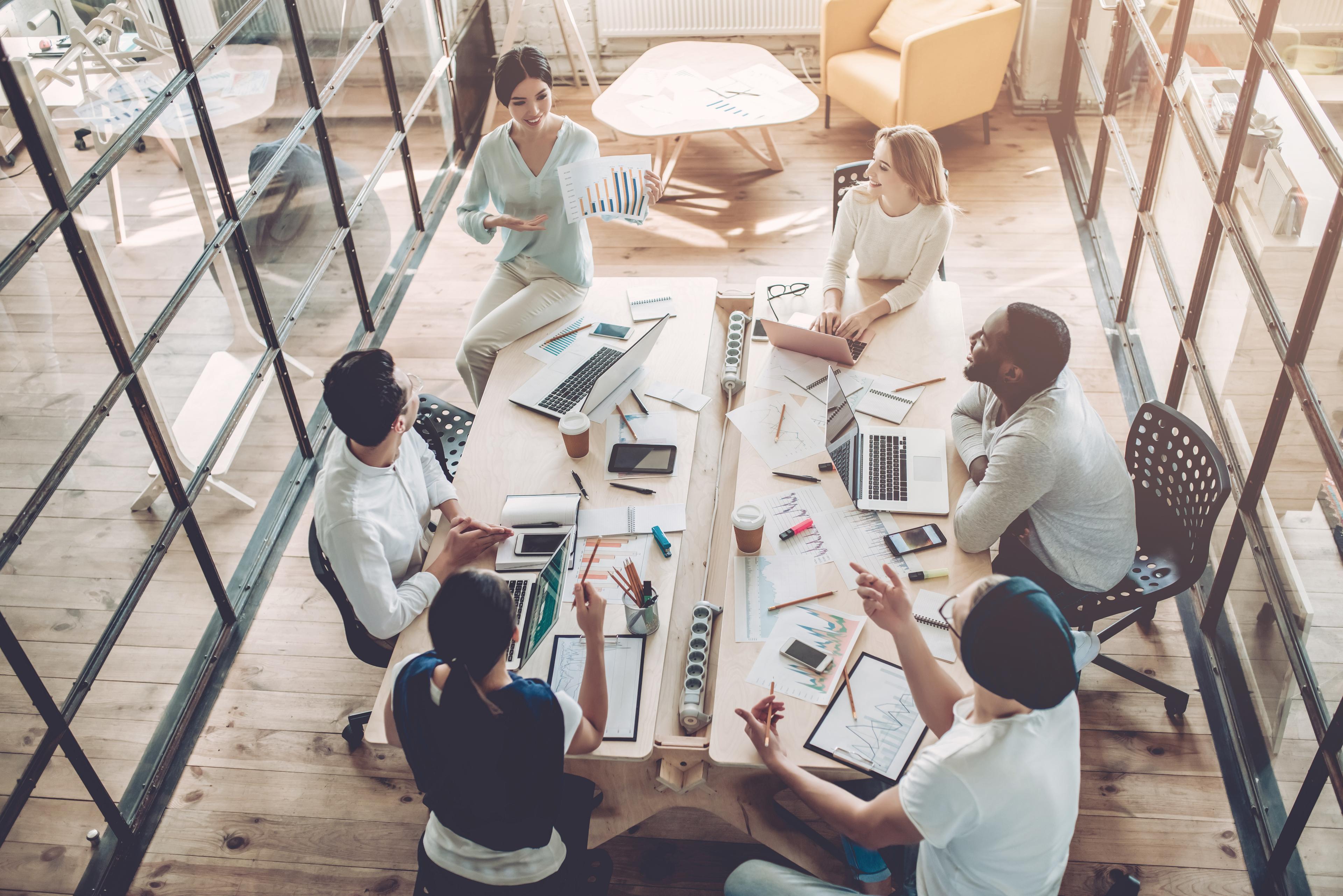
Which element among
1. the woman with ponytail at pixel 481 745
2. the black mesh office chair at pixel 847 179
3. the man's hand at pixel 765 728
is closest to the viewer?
the woman with ponytail at pixel 481 745

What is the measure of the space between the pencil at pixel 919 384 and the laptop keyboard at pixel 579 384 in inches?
33.9

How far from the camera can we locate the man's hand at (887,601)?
2305mm

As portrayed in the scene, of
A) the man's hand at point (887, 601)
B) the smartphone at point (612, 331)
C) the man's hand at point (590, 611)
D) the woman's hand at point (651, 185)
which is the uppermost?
the woman's hand at point (651, 185)

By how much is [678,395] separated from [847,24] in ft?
11.4

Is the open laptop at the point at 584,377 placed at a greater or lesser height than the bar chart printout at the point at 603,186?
lesser

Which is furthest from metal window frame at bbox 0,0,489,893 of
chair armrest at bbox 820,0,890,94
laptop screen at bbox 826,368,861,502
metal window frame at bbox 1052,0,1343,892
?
metal window frame at bbox 1052,0,1343,892

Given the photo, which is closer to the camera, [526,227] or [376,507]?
[376,507]

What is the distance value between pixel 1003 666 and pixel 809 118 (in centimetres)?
516

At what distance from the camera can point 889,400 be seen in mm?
3174

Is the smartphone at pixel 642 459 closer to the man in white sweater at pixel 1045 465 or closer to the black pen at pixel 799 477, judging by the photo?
the black pen at pixel 799 477

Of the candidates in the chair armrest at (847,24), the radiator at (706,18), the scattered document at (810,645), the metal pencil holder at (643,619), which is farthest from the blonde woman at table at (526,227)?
the radiator at (706,18)

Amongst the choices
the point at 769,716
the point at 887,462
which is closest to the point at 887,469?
the point at 887,462

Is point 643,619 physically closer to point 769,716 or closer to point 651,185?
point 769,716

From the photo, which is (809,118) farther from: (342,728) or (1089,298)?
(342,728)
